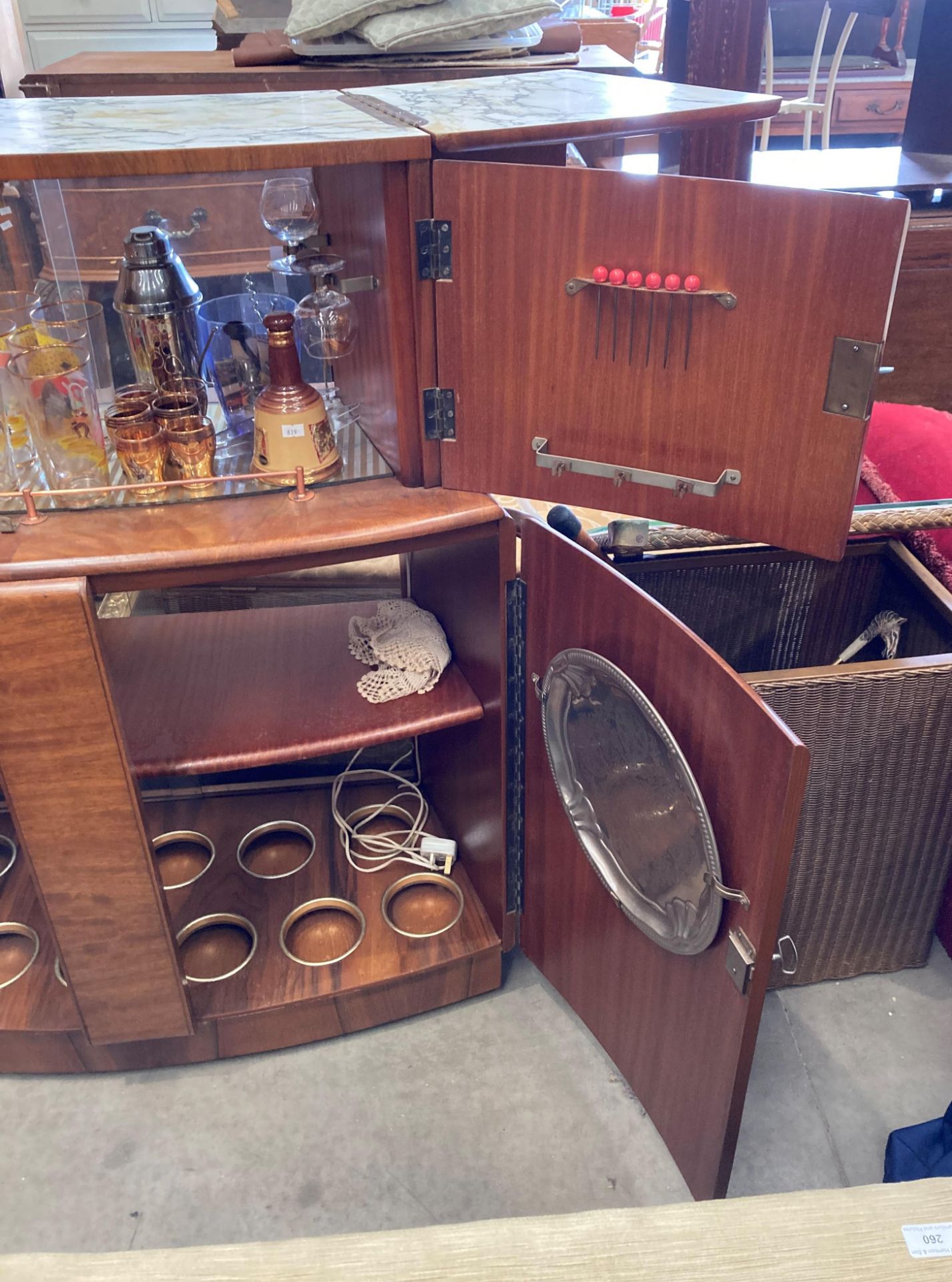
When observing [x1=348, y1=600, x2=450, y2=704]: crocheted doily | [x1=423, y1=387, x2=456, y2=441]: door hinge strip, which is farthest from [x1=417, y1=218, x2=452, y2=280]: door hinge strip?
[x1=348, y1=600, x2=450, y2=704]: crocheted doily

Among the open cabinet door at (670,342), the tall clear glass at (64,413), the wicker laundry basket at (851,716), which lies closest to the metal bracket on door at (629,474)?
the open cabinet door at (670,342)

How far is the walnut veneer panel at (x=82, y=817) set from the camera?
40.1 inches

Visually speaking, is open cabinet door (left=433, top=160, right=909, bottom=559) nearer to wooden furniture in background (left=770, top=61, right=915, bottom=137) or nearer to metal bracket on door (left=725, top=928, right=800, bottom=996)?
metal bracket on door (left=725, top=928, right=800, bottom=996)

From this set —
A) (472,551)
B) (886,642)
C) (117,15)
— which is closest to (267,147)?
(472,551)

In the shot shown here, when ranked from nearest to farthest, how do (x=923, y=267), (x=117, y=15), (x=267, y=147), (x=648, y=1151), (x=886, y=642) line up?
(x=267, y=147)
(x=648, y=1151)
(x=886, y=642)
(x=923, y=267)
(x=117, y=15)

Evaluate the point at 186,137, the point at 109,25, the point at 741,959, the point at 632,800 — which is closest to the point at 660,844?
the point at 632,800

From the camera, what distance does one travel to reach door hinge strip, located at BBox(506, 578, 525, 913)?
4.04 feet

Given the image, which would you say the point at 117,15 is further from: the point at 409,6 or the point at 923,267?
the point at 923,267

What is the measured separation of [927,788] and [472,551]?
2.26 ft

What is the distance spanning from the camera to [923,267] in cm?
225

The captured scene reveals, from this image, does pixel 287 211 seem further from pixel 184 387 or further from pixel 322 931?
pixel 322 931

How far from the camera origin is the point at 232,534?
1.07 meters

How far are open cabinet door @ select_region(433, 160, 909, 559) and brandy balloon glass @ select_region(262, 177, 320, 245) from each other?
283mm

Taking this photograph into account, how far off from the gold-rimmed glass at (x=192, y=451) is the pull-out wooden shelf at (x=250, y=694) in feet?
0.90
